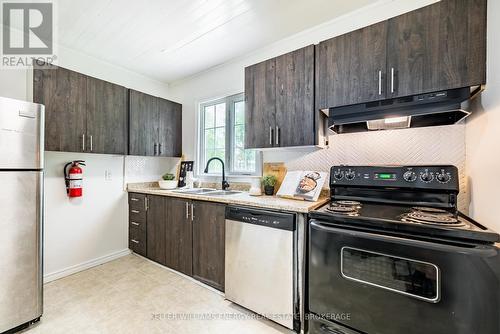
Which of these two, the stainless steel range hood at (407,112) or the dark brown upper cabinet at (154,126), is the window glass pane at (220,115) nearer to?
the dark brown upper cabinet at (154,126)

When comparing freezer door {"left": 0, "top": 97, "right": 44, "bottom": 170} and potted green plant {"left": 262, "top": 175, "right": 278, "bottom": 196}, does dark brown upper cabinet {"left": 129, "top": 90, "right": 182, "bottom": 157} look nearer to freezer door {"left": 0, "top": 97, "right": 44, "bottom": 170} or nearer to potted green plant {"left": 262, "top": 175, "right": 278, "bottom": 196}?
freezer door {"left": 0, "top": 97, "right": 44, "bottom": 170}

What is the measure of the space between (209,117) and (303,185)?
189 centimetres

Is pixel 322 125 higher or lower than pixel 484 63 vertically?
lower

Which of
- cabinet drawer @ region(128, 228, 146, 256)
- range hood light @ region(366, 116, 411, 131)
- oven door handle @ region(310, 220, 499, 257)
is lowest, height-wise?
cabinet drawer @ region(128, 228, 146, 256)

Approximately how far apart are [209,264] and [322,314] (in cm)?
110

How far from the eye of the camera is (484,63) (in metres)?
1.25

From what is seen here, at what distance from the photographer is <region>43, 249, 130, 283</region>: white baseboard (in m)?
2.32

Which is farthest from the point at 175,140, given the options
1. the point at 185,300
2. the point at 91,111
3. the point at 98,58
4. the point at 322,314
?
the point at 322,314

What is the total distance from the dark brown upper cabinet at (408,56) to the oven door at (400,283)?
976 millimetres

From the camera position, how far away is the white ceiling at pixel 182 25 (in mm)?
1861

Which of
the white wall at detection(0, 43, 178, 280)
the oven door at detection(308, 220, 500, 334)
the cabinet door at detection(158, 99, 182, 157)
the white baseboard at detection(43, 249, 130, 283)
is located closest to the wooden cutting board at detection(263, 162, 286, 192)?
the oven door at detection(308, 220, 500, 334)

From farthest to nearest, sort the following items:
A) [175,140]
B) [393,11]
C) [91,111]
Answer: [175,140] < [91,111] < [393,11]

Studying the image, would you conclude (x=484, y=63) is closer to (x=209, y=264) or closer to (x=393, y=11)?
(x=393, y=11)

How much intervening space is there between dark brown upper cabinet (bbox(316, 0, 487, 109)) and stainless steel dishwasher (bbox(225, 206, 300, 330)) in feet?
3.48
